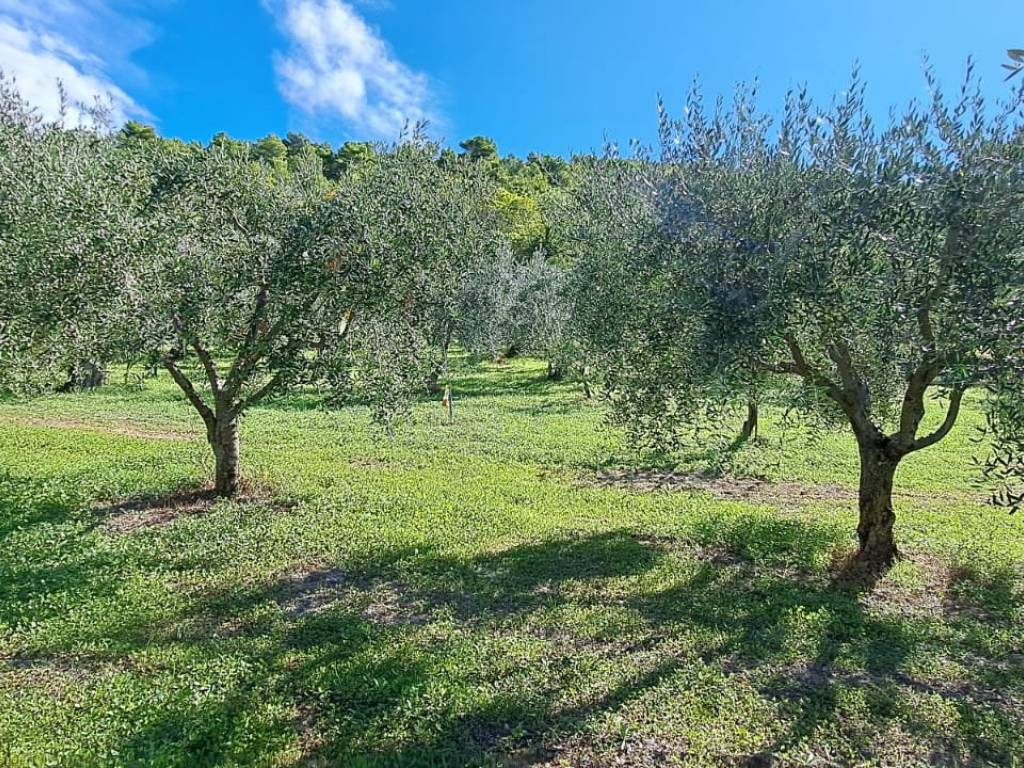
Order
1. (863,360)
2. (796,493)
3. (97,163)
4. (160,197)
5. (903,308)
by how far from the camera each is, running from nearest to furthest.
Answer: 1. (903,308)
2. (863,360)
3. (97,163)
4. (160,197)
5. (796,493)

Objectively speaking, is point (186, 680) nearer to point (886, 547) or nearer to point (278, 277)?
point (278, 277)

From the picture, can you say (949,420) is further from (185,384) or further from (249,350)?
(185,384)

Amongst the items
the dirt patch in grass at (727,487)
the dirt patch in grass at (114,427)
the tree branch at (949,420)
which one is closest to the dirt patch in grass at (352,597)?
the tree branch at (949,420)

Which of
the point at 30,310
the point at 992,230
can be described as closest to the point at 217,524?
the point at 30,310

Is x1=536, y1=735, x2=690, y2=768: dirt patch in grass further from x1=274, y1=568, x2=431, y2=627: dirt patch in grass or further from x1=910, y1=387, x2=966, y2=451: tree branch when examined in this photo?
x1=910, y1=387, x2=966, y2=451: tree branch

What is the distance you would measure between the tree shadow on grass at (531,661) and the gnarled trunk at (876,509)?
2.40 feet

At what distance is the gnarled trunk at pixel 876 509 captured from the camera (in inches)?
301

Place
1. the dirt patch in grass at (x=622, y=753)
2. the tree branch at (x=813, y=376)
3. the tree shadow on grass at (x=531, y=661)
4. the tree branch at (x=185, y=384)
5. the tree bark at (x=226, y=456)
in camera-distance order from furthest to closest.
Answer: the tree bark at (x=226, y=456) < the tree branch at (x=185, y=384) < the tree branch at (x=813, y=376) < the tree shadow on grass at (x=531, y=661) < the dirt patch in grass at (x=622, y=753)

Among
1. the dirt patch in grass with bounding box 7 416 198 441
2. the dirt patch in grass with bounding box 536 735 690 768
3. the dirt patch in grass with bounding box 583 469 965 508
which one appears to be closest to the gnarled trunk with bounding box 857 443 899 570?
the dirt patch in grass with bounding box 583 469 965 508

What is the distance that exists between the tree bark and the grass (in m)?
0.52

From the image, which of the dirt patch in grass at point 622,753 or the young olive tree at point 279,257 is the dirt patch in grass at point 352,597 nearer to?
the dirt patch in grass at point 622,753

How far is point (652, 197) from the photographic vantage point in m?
7.15

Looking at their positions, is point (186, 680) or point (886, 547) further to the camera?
point (886, 547)

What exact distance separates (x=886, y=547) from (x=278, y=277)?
925 cm
